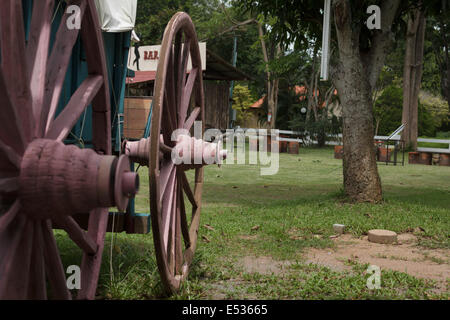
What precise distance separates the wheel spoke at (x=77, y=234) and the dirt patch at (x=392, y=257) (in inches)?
109

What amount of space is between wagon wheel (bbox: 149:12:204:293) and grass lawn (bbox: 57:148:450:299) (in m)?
0.26

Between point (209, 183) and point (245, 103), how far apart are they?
30210mm

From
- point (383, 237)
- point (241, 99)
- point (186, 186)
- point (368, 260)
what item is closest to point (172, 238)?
point (186, 186)

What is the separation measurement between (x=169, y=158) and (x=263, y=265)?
164cm

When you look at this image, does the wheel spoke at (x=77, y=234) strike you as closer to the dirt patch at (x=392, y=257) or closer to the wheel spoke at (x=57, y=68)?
the wheel spoke at (x=57, y=68)

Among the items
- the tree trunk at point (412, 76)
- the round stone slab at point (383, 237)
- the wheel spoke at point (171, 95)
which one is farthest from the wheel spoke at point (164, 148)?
the tree trunk at point (412, 76)

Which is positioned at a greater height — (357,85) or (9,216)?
(357,85)

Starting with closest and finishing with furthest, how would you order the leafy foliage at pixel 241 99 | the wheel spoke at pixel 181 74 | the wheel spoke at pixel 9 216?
the wheel spoke at pixel 9 216 → the wheel spoke at pixel 181 74 → the leafy foliage at pixel 241 99

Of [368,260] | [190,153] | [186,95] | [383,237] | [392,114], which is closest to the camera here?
[190,153]

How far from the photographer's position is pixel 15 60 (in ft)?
7.04

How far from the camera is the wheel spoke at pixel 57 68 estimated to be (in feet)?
8.51

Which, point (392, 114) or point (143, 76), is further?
point (392, 114)

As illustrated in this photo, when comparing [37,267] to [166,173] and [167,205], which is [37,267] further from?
[166,173]

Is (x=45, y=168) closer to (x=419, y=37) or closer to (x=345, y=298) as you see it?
(x=345, y=298)
